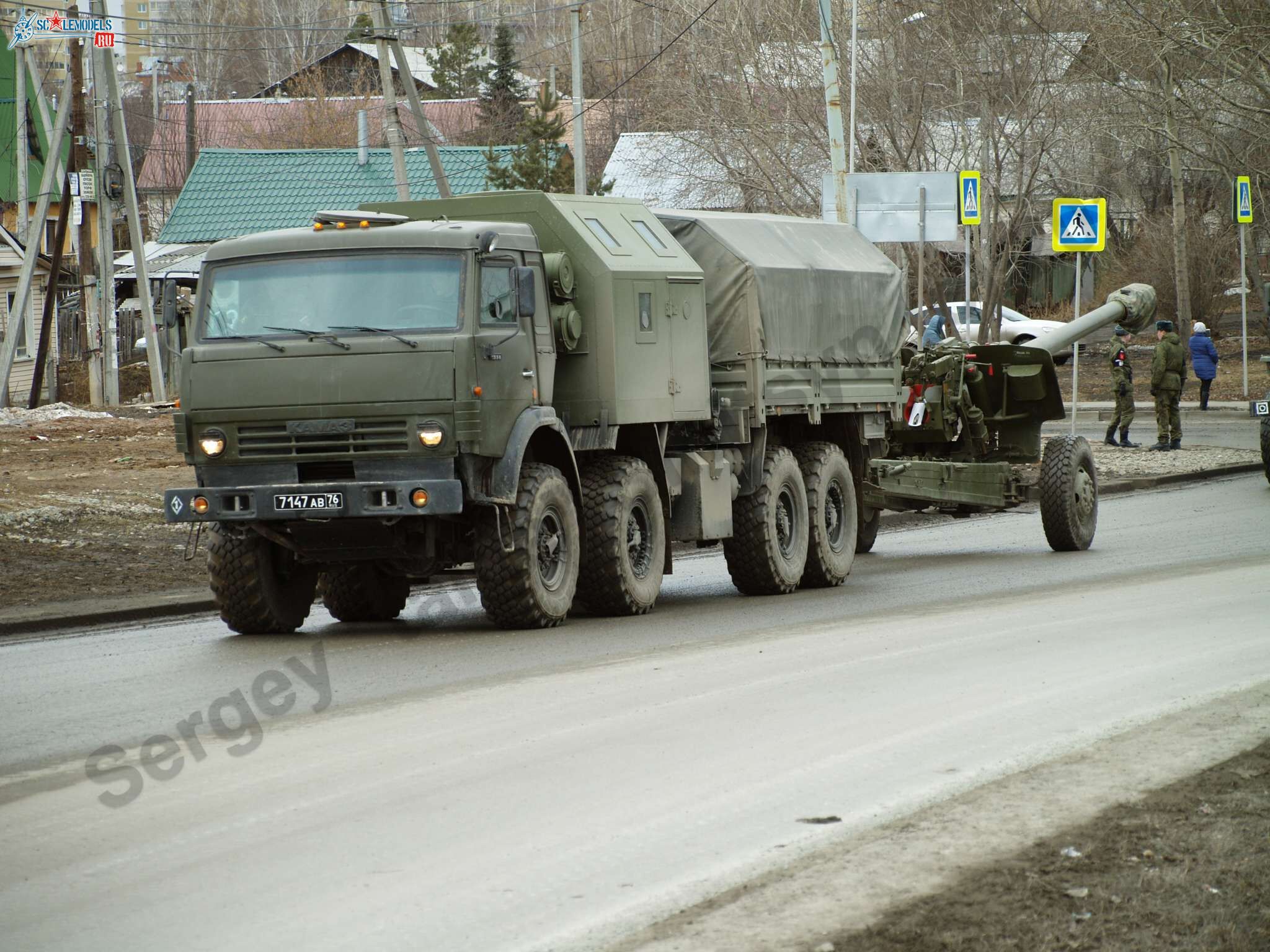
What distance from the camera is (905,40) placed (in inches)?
1484

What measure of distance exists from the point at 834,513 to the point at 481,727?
7.98 meters

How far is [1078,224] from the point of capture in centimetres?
2364

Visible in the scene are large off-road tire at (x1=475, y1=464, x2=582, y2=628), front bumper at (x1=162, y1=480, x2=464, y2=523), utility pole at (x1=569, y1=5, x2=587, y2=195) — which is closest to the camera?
front bumper at (x1=162, y1=480, x2=464, y2=523)

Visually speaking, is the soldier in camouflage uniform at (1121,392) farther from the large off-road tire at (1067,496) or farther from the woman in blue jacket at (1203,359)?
the large off-road tire at (1067,496)

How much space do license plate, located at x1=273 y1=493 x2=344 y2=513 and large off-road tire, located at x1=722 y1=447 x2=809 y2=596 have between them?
13.3ft

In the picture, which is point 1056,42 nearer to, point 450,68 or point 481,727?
point 481,727

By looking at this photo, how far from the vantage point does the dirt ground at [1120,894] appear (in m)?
5.04

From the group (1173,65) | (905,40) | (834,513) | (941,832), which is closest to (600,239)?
(834,513)

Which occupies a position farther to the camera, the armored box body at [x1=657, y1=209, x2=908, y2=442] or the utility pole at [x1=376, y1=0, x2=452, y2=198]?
the utility pole at [x1=376, y1=0, x2=452, y2=198]

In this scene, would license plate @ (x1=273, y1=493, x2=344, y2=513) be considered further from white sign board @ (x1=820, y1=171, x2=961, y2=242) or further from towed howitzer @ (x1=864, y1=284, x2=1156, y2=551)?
white sign board @ (x1=820, y1=171, x2=961, y2=242)

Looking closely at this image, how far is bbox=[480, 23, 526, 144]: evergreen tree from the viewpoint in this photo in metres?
73.4

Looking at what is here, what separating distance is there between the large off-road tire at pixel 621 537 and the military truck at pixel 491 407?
0.02 metres

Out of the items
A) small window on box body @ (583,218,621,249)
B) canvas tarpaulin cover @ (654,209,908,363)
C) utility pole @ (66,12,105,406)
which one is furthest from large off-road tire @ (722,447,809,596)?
utility pole @ (66,12,105,406)

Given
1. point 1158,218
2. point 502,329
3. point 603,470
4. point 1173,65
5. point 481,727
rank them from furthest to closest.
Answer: point 1158,218, point 1173,65, point 603,470, point 502,329, point 481,727
